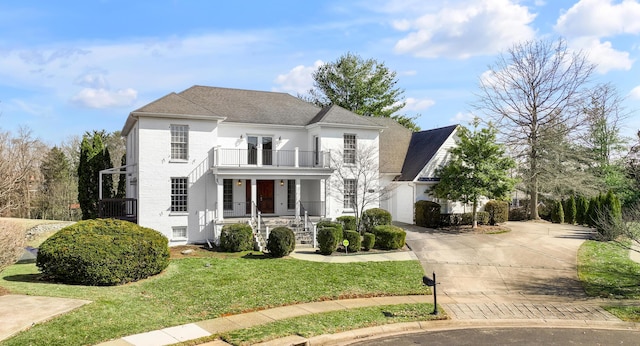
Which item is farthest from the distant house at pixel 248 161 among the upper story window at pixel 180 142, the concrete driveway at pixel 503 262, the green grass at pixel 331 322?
the green grass at pixel 331 322

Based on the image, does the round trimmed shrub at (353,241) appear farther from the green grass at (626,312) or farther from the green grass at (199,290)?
the green grass at (626,312)

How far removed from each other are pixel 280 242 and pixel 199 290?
501 centimetres

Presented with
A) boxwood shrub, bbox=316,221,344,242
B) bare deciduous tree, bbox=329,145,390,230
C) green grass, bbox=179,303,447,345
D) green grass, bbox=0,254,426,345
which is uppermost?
bare deciduous tree, bbox=329,145,390,230

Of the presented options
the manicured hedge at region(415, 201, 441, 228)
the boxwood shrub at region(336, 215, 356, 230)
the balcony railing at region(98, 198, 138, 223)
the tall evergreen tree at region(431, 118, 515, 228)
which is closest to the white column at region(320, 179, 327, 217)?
the boxwood shrub at region(336, 215, 356, 230)

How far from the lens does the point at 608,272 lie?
16828 millimetres

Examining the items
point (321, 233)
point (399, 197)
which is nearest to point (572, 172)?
point (399, 197)

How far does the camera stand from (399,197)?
28.8 metres

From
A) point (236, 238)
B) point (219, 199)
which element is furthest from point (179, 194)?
point (236, 238)

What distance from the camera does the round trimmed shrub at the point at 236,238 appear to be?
1942 cm

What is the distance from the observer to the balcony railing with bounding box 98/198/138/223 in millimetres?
21578

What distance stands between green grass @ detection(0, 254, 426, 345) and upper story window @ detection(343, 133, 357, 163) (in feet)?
30.6

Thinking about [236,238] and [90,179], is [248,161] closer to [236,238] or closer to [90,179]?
[236,238]

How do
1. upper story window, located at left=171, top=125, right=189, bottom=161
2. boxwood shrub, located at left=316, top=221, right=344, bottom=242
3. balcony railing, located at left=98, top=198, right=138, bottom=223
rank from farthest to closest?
upper story window, located at left=171, top=125, right=189, bottom=161 < balcony railing, located at left=98, top=198, right=138, bottom=223 < boxwood shrub, located at left=316, top=221, right=344, bottom=242

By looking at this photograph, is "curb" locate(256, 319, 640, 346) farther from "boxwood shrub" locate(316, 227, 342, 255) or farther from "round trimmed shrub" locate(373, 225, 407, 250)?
"round trimmed shrub" locate(373, 225, 407, 250)
